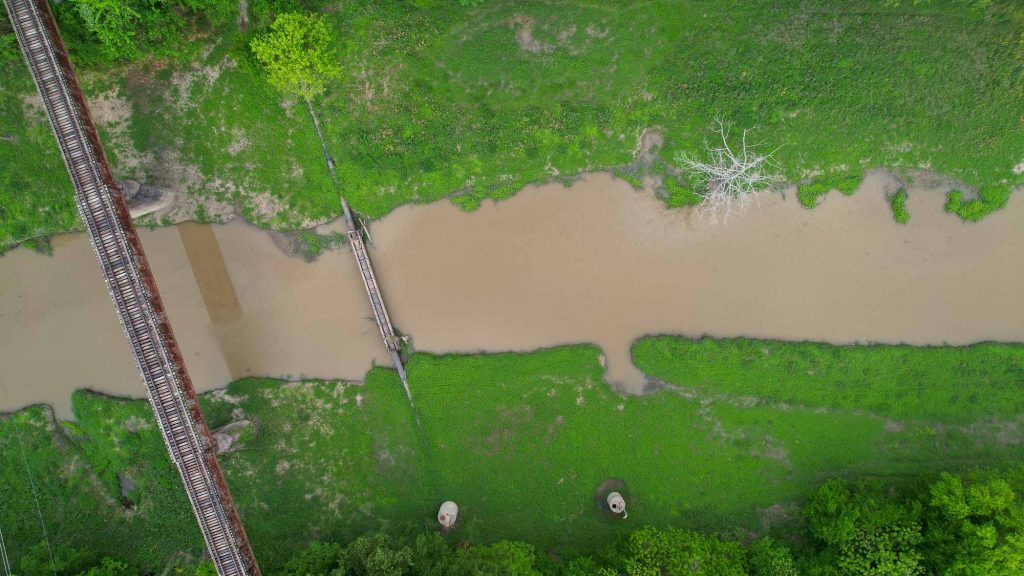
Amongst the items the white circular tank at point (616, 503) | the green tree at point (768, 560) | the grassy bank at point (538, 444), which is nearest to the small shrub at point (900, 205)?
the grassy bank at point (538, 444)

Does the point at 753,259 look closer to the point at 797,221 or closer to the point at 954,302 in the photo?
the point at 797,221

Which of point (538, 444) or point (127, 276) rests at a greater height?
point (127, 276)

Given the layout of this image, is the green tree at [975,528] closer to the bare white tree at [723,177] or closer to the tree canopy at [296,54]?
the bare white tree at [723,177]

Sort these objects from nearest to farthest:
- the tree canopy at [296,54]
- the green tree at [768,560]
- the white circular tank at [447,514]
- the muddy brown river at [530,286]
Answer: the green tree at [768,560]
the tree canopy at [296,54]
the white circular tank at [447,514]
the muddy brown river at [530,286]

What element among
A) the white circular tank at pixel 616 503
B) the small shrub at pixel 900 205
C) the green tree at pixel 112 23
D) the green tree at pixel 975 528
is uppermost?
the green tree at pixel 112 23

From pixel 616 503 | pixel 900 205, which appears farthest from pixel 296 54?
pixel 900 205

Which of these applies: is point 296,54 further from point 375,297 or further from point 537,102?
point 375,297

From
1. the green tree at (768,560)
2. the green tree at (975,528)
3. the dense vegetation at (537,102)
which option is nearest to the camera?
the green tree at (975,528)
